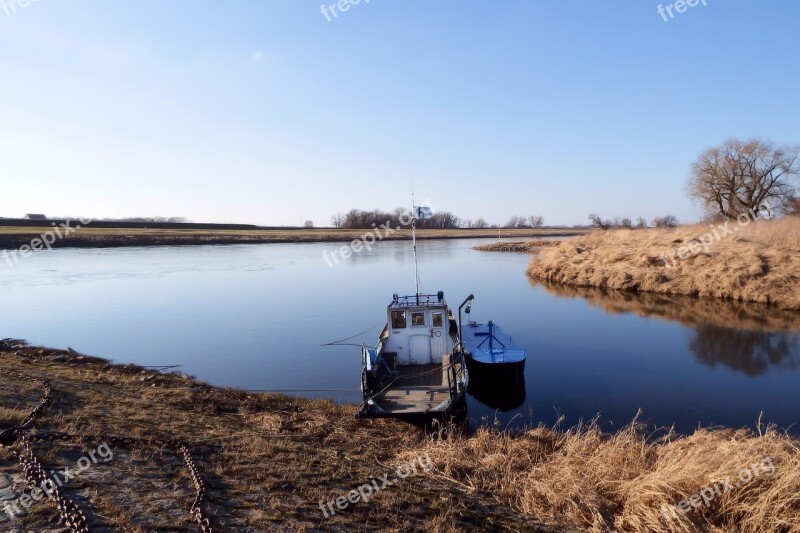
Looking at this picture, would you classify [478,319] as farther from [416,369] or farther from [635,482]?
[635,482]

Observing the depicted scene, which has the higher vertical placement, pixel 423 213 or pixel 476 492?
pixel 423 213

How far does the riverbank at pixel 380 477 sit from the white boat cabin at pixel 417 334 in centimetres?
518

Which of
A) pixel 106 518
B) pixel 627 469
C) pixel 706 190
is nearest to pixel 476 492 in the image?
pixel 627 469

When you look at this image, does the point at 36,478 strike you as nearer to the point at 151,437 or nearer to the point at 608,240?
the point at 151,437

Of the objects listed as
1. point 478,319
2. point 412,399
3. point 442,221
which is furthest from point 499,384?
point 442,221

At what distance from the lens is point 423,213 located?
1548cm

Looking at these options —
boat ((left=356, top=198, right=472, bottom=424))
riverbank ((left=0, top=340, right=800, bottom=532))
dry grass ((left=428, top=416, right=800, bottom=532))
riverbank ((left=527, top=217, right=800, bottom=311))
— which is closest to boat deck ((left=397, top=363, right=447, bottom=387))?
boat ((left=356, top=198, right=472, bottom=424))

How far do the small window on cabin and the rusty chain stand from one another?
338 inches

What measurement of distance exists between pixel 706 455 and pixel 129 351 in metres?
20.2

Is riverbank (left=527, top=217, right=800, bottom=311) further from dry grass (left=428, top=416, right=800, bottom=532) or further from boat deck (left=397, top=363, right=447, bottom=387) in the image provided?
dry grass (left=428, top=416, right=800, bottom=532)

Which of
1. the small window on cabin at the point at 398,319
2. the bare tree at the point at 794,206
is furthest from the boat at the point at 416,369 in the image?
the bare tree at the point at 794,206

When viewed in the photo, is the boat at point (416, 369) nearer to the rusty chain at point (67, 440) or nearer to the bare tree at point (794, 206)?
the rusty chain at point (67, 440)

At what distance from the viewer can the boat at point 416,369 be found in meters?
12.1

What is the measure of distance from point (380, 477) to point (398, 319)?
8416mm
